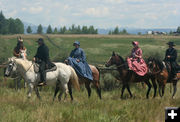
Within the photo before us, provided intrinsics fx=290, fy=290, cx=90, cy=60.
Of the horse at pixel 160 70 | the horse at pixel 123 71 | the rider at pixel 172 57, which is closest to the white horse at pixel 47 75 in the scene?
the horse at pixel 123 71

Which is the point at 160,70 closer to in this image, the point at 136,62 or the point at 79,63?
the point at 136,62

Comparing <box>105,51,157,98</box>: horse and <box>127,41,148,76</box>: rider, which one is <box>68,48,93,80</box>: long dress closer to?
<box>105,51,157,98</box>: horse

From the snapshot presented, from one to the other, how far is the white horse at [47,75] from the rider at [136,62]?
9.24 feet

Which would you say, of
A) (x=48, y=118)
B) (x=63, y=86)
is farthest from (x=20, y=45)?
(x=48, y=118)

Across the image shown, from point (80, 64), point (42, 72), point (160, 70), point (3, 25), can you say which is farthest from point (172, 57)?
point (3, 25)

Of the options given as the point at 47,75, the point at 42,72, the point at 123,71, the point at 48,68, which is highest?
the point at 48,68

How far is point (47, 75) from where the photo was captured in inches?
411

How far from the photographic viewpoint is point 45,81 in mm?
10344

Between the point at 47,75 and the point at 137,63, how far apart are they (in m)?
4.17

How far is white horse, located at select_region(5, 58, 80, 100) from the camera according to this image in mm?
9859

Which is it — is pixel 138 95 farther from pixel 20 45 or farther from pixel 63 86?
pixel 20 45

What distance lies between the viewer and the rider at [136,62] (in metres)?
12.5

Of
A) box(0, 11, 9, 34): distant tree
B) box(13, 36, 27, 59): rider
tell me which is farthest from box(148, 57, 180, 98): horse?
box(0, 11, 9, 34): distant tree

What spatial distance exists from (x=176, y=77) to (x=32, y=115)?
26.7ft
